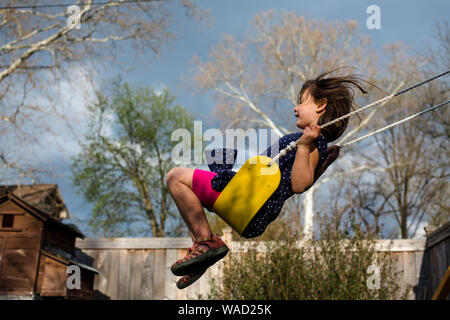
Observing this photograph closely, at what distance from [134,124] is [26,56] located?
257 inches

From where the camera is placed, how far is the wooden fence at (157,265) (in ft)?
25.2

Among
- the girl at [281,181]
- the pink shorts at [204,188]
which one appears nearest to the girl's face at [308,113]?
the girl at [281,181]

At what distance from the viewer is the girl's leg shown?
2.17 metres

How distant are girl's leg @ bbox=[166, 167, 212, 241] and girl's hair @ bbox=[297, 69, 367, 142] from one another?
0.64 meters

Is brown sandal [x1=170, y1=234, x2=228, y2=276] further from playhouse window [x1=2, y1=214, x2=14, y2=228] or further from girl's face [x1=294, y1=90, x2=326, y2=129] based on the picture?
playhouse window [x1=2, y1=214, x2=14, y2=228]

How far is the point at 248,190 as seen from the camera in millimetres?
2105

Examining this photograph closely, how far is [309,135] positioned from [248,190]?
0.33m

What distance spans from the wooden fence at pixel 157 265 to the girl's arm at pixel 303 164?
5468 millimetres

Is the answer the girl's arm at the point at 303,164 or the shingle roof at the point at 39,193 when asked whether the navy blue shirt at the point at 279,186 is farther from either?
the shingle roof at the point at 39,193

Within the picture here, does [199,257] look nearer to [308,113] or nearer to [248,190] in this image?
[248,190]

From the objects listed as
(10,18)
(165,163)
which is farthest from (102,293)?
(165,163)

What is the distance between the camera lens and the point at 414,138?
50.1 ft

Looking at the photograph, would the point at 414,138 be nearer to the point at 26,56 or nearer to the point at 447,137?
the point at 447,137

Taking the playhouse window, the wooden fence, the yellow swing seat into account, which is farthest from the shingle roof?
the yellow swing seat
